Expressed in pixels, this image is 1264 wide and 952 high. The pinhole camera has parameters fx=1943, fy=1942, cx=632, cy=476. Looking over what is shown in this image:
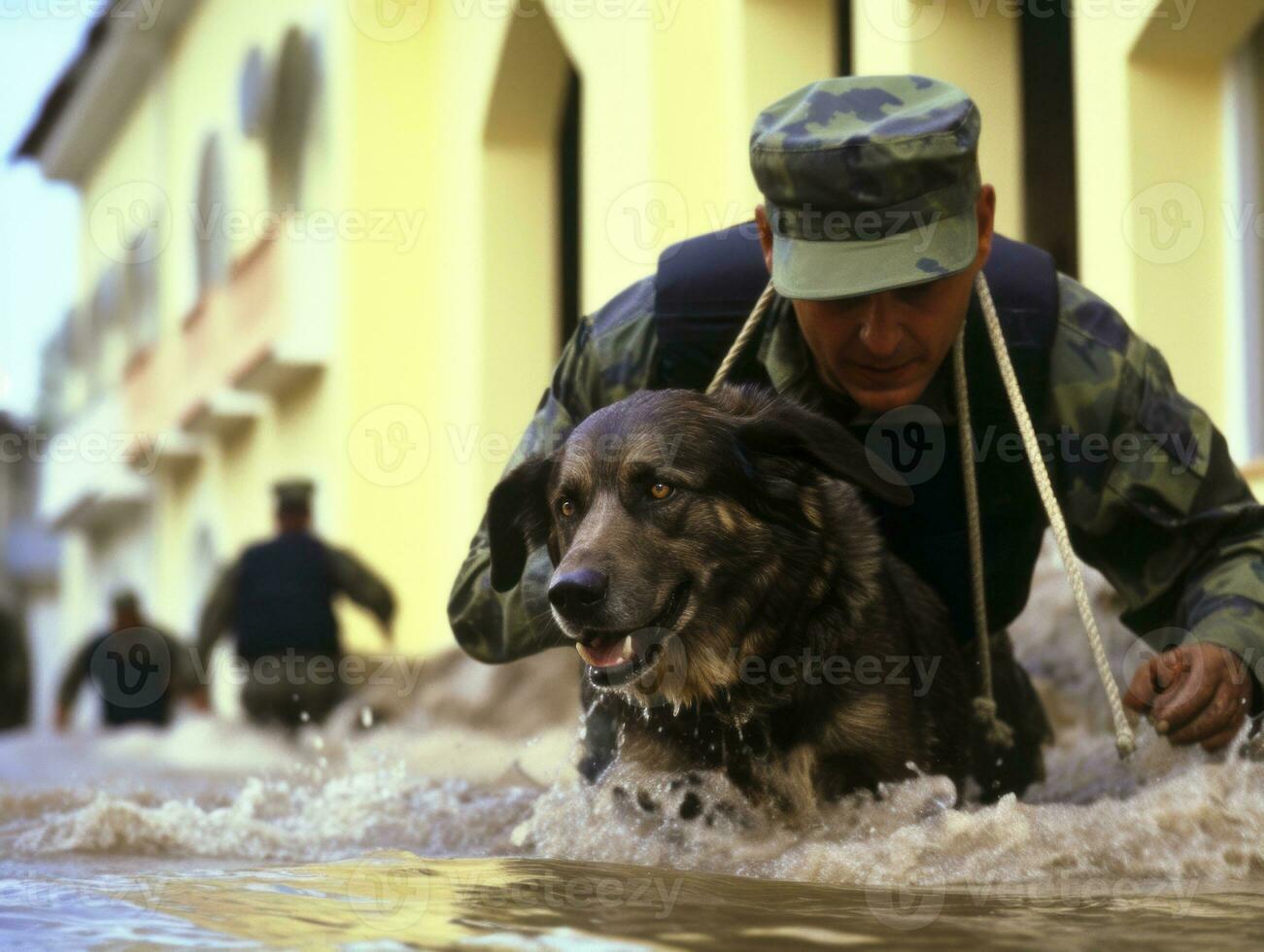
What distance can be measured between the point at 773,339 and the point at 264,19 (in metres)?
13.7

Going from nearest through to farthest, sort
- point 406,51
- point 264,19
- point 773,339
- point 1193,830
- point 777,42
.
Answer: point 1193,830 < point 773,339 < point 777,42 < point 406,51 < point 264,19

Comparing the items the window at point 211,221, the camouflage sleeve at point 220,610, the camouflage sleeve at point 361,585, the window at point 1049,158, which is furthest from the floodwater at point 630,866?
the window at point 211,221

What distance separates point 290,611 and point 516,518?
7.73 metres

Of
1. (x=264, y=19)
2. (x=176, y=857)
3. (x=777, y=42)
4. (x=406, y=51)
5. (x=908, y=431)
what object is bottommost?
(x=176, y=857)

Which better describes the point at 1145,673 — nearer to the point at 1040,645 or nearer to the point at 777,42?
the point at 1040,645

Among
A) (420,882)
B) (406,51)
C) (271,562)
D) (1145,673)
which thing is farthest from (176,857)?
(406,51)

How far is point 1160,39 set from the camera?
7.15 m

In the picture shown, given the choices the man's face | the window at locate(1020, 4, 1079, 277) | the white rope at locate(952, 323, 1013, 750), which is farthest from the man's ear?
the window at locate(1020, 4, 1079, 277)

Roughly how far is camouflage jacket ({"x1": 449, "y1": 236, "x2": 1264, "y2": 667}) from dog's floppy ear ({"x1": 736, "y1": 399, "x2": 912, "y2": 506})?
1.04 ft

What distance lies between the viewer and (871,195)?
3.79m

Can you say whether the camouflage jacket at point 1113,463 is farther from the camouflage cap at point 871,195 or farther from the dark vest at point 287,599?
the dark vest at point 287,599

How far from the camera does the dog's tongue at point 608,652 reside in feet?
12.0

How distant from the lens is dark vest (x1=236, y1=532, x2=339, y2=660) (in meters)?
11.6

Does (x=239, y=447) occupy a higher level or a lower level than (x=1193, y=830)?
higher
